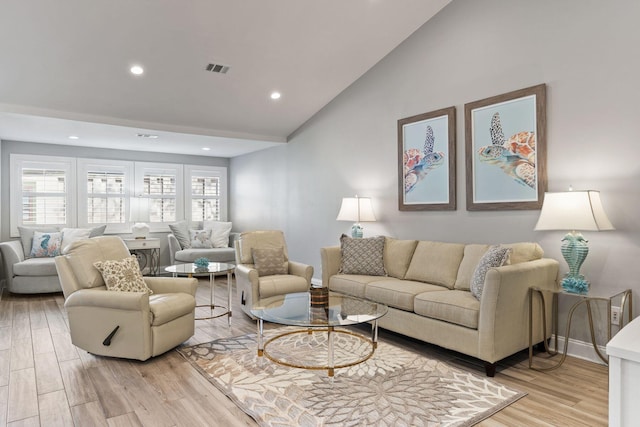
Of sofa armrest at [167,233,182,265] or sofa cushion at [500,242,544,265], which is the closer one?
sofa cushion at [500,242,544,265]

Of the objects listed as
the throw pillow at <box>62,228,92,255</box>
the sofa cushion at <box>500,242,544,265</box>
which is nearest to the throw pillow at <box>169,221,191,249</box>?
the throw pillow at <box>62,228,92,255</box>

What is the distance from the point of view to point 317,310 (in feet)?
10.0

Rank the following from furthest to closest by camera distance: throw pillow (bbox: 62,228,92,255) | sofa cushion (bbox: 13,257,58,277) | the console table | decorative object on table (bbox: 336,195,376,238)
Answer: the console table
throw pillow (bbox: 62,228,92,255)
sofa cushion (bbox: 13,257,58,277)
decorative object on table (bbox: 336,195,376,238)

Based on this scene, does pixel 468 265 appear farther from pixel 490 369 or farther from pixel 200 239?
pixel 200 239

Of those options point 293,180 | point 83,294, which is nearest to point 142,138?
point 293,180

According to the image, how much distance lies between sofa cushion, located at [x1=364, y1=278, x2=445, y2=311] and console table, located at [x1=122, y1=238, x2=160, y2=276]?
456cm

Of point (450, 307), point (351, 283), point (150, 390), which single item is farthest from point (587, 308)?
point (150, 390)

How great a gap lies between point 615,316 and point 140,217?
7.01 metres

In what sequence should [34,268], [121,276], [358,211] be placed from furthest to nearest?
[34,268] < [358,211] < [121,276]

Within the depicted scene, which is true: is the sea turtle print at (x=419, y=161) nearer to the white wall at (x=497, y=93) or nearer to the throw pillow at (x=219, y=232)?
the white wall at (x=497, y=93)

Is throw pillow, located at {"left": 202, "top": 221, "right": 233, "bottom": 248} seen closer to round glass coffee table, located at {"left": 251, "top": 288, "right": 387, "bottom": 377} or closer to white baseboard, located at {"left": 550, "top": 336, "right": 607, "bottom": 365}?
round glass coffee table, located at {"left": 251, "top": 288, "right": 387, "bottom": 377}

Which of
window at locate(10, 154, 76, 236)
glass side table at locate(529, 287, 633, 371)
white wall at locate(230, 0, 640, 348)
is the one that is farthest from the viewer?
window at locate(10, 154, 76, 236)

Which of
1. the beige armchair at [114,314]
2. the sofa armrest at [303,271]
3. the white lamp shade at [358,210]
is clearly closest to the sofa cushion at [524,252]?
the white lamp shade at [358,210]

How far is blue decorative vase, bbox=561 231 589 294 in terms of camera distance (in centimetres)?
295
